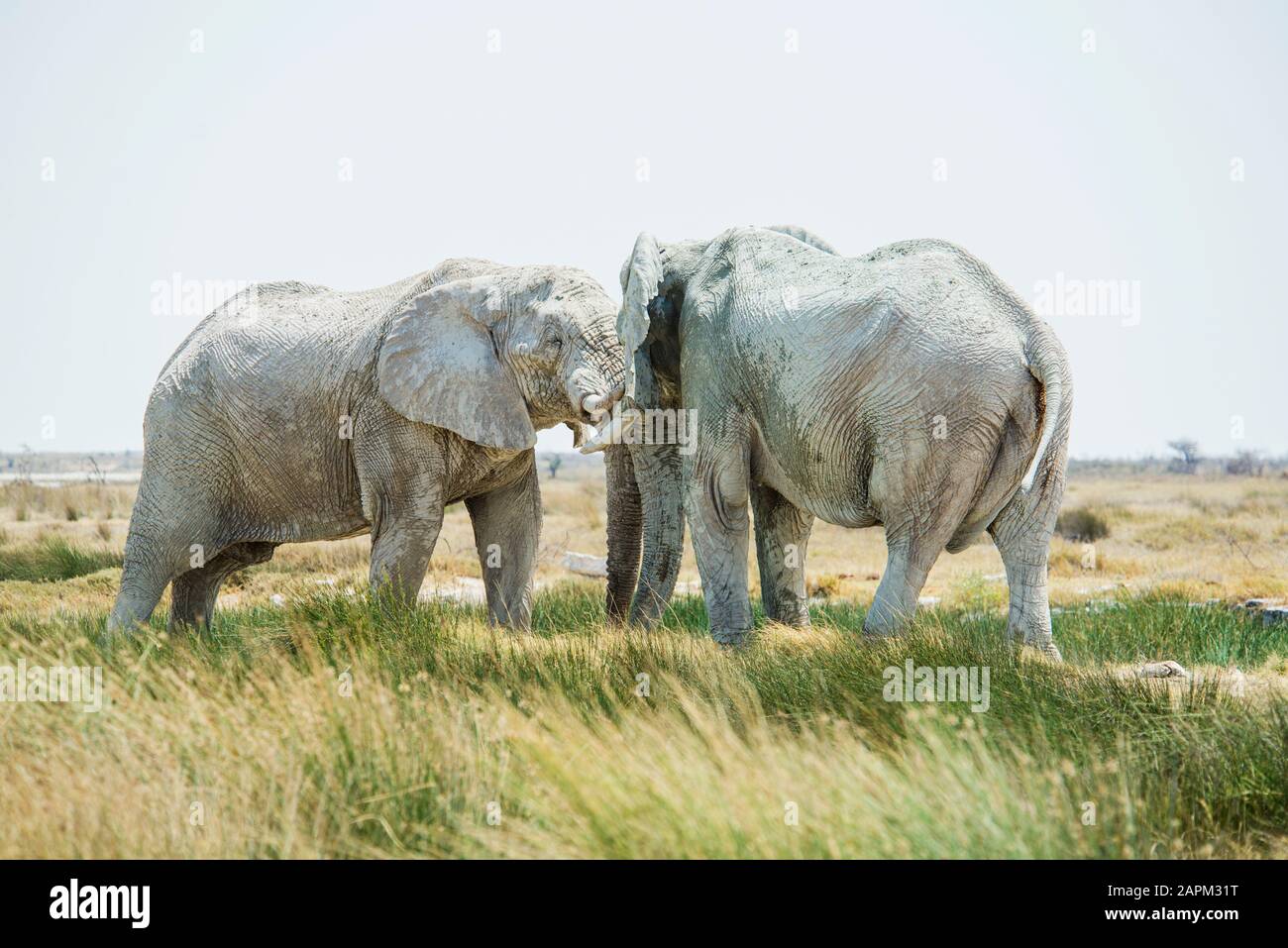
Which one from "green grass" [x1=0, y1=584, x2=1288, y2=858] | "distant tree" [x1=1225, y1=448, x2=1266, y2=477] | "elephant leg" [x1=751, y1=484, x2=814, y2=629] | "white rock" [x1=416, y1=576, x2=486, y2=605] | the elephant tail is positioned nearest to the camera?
"green grass" [x1=0, y1=584, x2=1288, y2=858]

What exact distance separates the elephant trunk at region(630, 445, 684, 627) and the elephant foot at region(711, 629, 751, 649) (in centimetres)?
80

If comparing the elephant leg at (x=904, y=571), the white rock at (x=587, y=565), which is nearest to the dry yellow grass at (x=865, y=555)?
the white rock at (x=587, y=565)

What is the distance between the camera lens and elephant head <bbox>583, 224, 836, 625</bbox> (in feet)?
28.8

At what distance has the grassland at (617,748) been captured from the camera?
5156mm

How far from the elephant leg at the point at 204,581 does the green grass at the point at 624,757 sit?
244 centimetres

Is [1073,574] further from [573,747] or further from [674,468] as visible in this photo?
[573,747]

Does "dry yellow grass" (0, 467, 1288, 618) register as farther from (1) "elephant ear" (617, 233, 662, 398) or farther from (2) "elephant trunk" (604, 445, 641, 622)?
(1) "elephant ear" (617, 233, 662, 398)

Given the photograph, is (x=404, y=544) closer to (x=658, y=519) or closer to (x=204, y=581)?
(x=658, y=519)

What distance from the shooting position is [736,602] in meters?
9.06

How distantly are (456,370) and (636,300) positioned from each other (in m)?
1.26

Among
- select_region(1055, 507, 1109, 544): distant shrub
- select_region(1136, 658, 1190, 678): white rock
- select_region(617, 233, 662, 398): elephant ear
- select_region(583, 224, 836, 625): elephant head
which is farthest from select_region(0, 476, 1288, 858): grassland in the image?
select_region(1055, 507, 1109, 544): distant shrub

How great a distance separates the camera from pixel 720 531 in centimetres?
899
